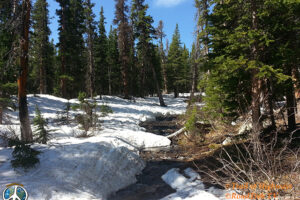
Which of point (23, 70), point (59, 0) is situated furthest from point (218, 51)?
point (59, 0)

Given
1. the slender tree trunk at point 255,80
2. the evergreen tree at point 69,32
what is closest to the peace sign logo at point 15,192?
the slender tree trunk at point 255,80

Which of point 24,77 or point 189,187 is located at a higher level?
point 24,77

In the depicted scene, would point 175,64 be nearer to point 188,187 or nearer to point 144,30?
point 144,30

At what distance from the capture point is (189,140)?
34.0 feet

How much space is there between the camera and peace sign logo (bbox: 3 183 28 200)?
3777 millimetres

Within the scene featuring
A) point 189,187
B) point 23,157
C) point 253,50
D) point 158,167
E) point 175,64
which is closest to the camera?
point 23,157

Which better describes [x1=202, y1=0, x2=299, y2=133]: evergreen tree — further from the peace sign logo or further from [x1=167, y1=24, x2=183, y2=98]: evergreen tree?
[x1=167, y1=24, x2=183, y2=98]: evergreen tree

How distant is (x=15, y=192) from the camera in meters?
3.97

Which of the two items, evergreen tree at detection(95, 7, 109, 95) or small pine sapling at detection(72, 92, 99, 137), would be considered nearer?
small pine sapling at detection(72, 92, 99, 137)

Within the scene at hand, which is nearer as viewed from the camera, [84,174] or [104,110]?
[84,174]

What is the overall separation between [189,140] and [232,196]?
6.15 meters

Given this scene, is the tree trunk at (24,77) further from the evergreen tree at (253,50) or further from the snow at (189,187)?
the evergreen tree at (253,50)

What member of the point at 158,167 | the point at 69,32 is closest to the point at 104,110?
the point at 158,167

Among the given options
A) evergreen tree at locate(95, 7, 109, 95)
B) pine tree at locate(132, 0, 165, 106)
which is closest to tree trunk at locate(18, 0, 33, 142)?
pine tree at locate(132, 0, 165, 106)
